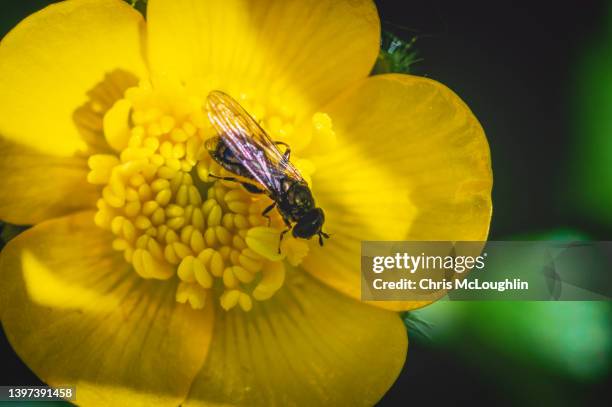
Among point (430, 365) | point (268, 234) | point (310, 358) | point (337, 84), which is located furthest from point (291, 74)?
point (430, 365)

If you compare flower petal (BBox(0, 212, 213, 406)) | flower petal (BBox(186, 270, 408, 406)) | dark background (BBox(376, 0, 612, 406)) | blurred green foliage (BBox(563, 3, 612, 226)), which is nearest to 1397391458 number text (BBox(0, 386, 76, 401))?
flower petal (BBox(0, 212, 213, 406))

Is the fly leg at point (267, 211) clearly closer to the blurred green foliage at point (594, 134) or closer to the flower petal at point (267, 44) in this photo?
the flower petal at point (267, 44)

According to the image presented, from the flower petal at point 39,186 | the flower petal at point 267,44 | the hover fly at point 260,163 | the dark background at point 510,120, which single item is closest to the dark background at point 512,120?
the dark background at point 510,120

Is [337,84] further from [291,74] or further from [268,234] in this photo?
[268,234]

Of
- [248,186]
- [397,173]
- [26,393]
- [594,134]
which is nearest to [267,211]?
[248,186]

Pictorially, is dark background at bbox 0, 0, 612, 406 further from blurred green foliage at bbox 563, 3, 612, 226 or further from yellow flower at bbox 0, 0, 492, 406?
yellow flower at bbox 0, 0, 492, 406

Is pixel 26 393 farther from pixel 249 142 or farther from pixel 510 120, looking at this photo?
pixel 510 120

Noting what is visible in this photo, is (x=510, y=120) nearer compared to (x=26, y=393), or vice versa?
(x=26, y=393)
